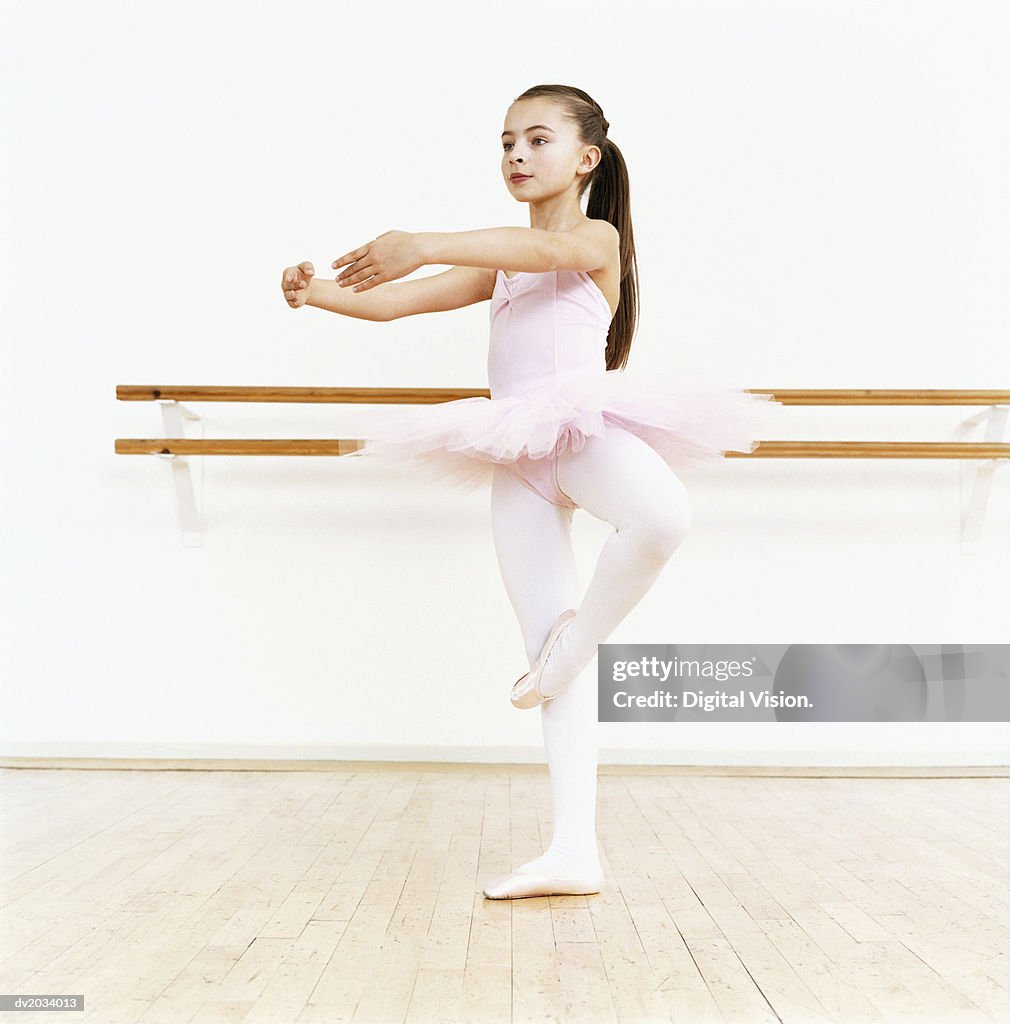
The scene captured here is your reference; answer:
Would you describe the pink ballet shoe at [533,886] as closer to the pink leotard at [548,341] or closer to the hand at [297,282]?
the pink leotard at [548,341]

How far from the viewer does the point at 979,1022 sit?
930 millimetres

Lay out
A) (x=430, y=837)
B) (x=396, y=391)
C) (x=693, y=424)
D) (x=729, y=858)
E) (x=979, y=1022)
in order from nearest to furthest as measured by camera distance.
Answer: (x=979, y=1022) < (x=693, y=424) < (x=729, y=858) < (x=430, y=837) < (x=396, y=391)

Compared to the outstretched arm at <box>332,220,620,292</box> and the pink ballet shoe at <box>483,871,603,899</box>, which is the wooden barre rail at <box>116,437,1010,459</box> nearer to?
the outstretched arm at <box>332,220,620,292</box>

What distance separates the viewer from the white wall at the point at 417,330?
2.40 m

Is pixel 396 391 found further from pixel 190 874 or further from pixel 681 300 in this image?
pixel 190 874

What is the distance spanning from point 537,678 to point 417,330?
1.24 meters

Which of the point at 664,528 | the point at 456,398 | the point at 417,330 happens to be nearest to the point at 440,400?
the point at 456,398

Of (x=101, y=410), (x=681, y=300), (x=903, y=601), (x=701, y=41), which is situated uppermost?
(x=701, y=41)

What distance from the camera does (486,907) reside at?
130cm

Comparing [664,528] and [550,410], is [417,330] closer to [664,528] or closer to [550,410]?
[550,410]

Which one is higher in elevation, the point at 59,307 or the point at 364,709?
the point at 59,307

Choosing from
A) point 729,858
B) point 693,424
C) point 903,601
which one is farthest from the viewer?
point 903,601

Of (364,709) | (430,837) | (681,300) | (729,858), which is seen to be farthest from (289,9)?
(729,858)

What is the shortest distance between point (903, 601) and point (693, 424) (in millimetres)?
1264
